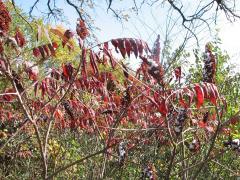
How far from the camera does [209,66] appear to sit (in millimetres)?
2896

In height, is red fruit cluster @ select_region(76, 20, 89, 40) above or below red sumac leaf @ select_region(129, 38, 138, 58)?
above

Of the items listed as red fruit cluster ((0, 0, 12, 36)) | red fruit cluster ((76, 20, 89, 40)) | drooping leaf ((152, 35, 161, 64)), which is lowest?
drooping leaf ((152, 35, 161, 64))

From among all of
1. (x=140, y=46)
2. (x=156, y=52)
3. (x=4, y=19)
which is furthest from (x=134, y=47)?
(x=4, y=19)

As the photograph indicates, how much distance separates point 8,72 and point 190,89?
1364 millimetres

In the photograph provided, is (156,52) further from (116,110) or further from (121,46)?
(116,110)

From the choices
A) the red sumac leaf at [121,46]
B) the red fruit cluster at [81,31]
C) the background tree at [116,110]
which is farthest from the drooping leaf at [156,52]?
the red fruit cluster at [81,31]

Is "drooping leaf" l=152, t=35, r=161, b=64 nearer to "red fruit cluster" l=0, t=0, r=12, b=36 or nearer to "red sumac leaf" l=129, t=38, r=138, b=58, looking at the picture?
"red sumac leaf" l=129, t=38, r=138, b=58

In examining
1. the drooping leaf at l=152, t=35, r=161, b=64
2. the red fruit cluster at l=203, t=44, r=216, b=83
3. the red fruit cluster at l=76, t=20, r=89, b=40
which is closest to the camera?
the drooping leaf at l=152, t=35, r=161, b=64

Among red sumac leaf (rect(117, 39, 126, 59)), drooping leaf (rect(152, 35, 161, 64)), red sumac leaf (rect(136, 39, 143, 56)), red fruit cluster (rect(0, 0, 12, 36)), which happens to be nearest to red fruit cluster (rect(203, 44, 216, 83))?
drooping leaf (rect(152, 35, 161, 64))

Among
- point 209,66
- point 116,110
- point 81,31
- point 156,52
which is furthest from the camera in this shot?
point 116,110

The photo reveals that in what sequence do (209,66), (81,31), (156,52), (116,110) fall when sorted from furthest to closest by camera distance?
(116,110) → (81,31) → (209,66) → (156,52)

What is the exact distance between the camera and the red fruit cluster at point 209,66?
287 cm

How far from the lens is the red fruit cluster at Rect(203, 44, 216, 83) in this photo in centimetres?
287

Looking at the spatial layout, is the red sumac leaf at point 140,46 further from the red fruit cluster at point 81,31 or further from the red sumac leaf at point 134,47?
the red fruit cluster at point 81,31
